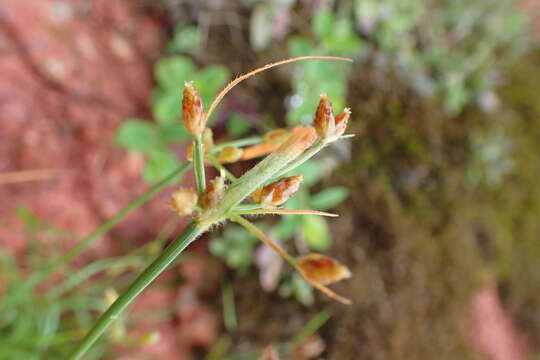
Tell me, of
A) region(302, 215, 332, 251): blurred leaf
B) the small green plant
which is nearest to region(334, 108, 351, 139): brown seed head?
the small green plant

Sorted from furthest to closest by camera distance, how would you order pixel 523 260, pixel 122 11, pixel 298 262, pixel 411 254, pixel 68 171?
pixel 523 260
pixel 411 254
pixel 122 11
pixel 68 171
pixel 298 262

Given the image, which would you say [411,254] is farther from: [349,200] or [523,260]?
[523,260]

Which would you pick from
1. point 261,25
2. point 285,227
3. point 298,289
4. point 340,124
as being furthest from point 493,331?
point 340,124

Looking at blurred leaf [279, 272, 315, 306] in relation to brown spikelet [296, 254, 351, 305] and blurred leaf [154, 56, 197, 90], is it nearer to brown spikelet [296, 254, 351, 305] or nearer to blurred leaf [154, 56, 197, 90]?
blurred leaf [154, 56, 197, 90]

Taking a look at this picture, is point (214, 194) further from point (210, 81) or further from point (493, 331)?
point (493, 331)

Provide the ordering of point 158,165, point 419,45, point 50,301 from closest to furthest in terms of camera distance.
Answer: point 50,301 < point 158,165 < point 419,45

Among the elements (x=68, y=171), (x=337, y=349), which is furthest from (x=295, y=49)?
(x=337, y=349)
